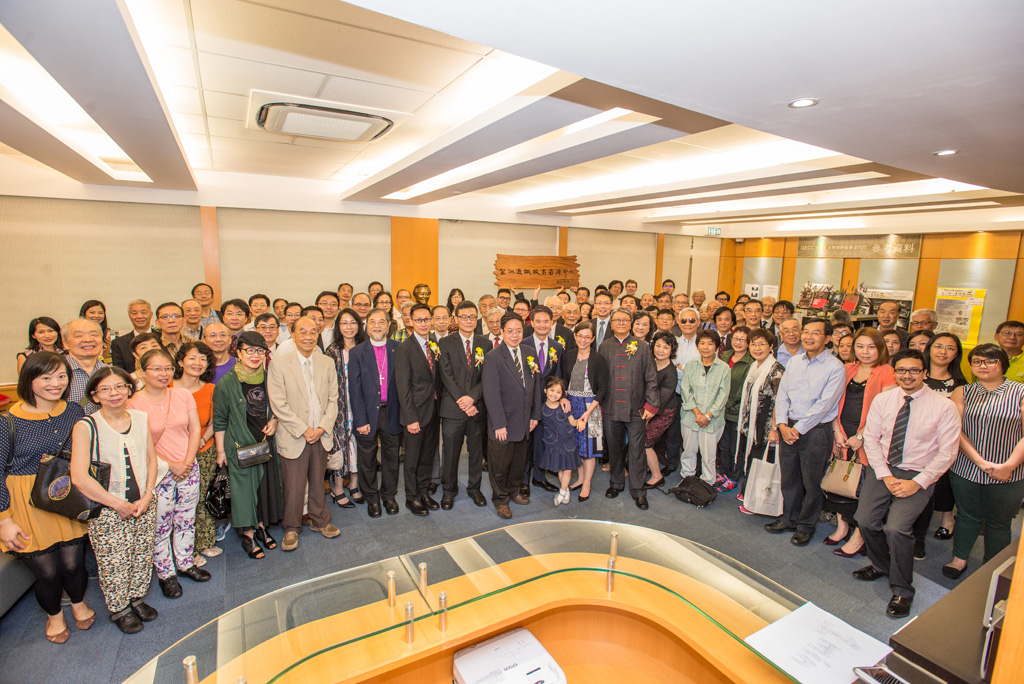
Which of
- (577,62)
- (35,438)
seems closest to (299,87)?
(577,62)

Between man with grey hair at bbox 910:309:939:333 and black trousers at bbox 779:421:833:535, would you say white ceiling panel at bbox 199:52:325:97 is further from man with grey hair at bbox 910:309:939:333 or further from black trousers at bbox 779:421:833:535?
man with grey hair at bbox 910:309:939:333

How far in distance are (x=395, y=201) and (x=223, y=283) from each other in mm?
3189

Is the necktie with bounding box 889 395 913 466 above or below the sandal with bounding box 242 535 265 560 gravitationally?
above

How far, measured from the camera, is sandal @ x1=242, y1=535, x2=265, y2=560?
11.9 ft

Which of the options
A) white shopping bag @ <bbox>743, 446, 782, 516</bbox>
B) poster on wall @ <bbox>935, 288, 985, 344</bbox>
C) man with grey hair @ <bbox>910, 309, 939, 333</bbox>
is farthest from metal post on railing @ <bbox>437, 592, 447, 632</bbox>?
poster on wall @ <bbox>935, 288, 985, 344</bbox>

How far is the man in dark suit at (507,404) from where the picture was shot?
421 centimetres

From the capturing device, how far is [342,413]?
4.27m

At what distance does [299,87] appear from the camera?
3.79 m

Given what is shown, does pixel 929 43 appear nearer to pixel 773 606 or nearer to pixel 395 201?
pixel 773 606

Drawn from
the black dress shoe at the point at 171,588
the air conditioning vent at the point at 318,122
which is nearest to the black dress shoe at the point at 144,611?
the black dress shoe at the point at 171,588

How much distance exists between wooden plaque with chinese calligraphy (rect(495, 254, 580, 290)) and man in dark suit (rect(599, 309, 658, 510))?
440 centimetres

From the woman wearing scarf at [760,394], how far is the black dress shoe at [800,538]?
20.1 inches

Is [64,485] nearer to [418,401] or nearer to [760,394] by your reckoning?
[418,401]

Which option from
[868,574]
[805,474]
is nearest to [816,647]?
[868,574]
